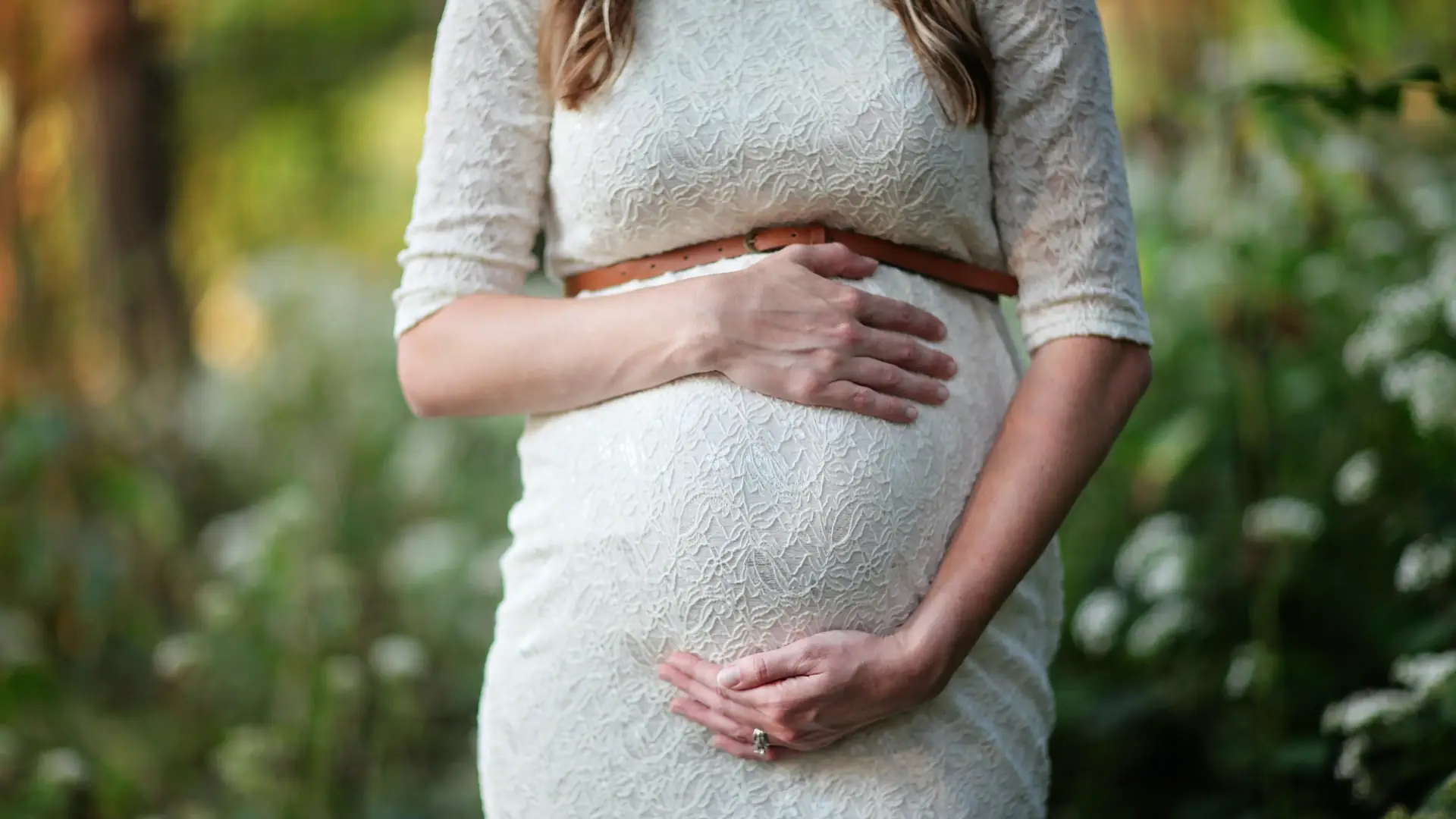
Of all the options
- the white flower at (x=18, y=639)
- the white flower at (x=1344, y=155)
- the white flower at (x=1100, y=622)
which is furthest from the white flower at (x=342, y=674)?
the white flower at (x=1344, y=155)

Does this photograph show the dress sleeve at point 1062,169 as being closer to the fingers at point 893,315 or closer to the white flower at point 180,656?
the fingers at point 893,315

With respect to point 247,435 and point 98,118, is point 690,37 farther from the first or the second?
point 98,118

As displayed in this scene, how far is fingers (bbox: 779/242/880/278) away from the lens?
1.29 meters

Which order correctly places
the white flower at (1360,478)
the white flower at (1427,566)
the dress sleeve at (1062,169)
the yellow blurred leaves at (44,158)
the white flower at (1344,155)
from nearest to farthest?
the dress sleeve at (1062,169), the white flower at (1427,566), the white flower at (1360,478), the white flower at (1344,155), the yellow blurred leaves at (44,158)

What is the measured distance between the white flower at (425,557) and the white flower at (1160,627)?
1.64 meters

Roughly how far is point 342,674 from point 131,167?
2.87 meters

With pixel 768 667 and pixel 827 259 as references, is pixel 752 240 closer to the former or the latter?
pixel 827 259

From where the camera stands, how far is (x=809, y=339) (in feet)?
4.16

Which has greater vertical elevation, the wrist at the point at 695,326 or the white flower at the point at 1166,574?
the wrist at the point at 695,326

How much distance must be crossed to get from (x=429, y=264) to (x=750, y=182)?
1.20 feet

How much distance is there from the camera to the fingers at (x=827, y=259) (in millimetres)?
1292

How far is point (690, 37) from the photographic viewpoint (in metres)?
1.30

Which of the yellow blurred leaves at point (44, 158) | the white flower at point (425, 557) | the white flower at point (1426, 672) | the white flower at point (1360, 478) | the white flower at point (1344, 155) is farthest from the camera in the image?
the yellow blurred leaves at point (44, 158)

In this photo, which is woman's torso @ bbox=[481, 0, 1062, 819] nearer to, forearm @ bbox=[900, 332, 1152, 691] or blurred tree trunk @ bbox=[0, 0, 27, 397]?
forearm @ bbox=[900, 332, 1152, 691]
